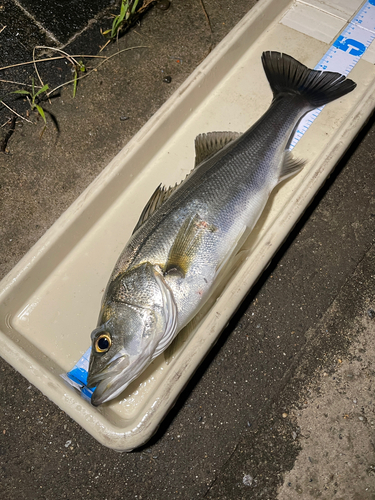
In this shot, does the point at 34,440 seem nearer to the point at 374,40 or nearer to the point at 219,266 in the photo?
the point at 219,266

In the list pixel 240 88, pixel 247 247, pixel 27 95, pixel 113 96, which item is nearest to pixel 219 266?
pixel 247 247

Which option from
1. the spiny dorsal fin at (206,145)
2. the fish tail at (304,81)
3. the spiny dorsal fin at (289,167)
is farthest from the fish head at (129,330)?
the fish tail at (304,81)

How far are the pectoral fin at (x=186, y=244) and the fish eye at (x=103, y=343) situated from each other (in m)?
0.44

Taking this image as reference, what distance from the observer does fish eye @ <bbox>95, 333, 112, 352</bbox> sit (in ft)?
6.47

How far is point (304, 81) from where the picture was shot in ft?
8.96

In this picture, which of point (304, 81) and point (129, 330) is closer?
point (129, 330)

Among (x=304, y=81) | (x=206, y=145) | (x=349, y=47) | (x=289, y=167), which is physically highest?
(x=349, y=47)

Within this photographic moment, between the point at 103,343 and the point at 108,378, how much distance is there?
0.17 metres

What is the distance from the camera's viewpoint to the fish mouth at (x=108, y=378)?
193 cm

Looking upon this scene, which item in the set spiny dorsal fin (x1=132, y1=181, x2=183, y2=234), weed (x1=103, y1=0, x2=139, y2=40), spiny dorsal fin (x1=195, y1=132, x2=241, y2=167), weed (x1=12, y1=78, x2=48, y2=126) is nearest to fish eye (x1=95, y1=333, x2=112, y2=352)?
spiny dorsal fin (x1=132, y1=181, x2=183, y2=234)

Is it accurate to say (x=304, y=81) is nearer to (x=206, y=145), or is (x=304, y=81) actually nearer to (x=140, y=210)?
(x=206, y=145)

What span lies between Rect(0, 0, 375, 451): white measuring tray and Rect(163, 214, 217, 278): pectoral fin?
34 centimetres

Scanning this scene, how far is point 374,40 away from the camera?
3.26m

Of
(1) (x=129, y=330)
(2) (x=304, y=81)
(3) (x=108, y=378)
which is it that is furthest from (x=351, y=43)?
(3) (x=108, y=378)
